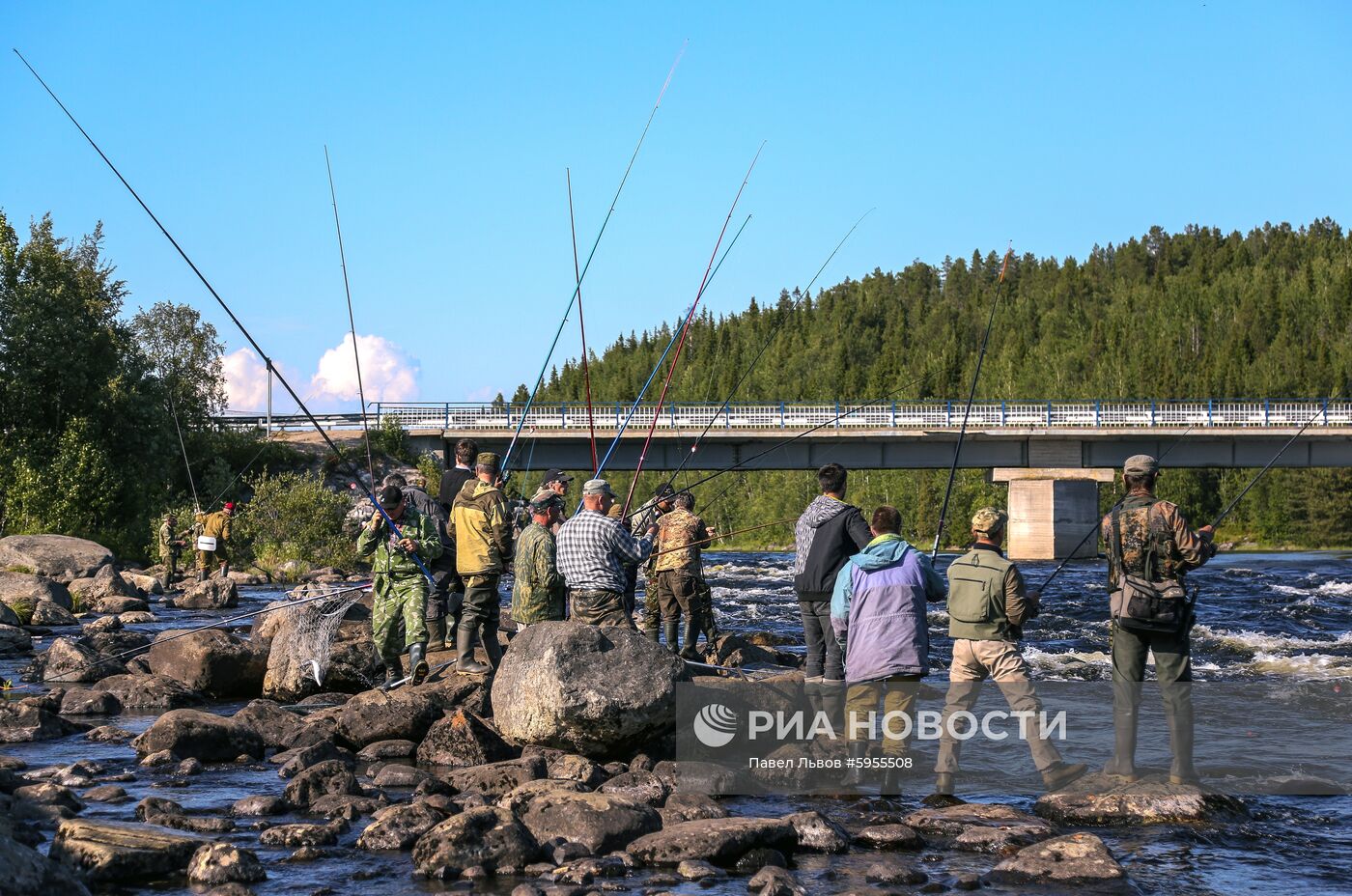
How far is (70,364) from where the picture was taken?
3591 cm

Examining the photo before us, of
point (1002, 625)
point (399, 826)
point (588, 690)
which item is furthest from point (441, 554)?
point (1002, 625)

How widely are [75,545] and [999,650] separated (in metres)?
23.7

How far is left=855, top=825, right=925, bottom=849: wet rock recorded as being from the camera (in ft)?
23.7

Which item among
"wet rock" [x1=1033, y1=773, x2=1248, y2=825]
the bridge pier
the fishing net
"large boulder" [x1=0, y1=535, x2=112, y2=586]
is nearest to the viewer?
"wet rock" [x1=1033, y1=773, x2=1248, y2=825]

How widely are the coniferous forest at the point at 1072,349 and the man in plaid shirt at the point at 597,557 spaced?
44605mm

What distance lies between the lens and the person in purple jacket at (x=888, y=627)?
8305mm

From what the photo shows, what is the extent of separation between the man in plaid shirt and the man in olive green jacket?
2.56m

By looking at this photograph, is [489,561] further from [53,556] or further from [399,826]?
[53,556]

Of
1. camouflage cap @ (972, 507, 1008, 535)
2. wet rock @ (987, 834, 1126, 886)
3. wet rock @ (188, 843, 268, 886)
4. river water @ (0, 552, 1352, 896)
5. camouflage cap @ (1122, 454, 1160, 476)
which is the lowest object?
river water @ (0, 552, 1352, 896)

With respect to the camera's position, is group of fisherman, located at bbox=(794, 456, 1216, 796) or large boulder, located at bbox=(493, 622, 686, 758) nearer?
group of fisherman, located at bbox=(794, 456, 1216, 796)

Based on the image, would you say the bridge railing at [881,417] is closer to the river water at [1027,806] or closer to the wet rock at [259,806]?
the river water at [1027,806]

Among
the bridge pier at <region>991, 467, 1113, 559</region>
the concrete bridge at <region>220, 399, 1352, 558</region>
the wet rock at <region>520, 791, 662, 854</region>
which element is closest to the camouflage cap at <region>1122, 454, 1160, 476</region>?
the wet rock at <region>520, 791, 662, 854</region>

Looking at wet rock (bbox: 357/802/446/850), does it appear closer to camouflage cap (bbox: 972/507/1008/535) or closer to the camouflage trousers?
the camouflage trousers

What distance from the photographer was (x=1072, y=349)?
10988cm
